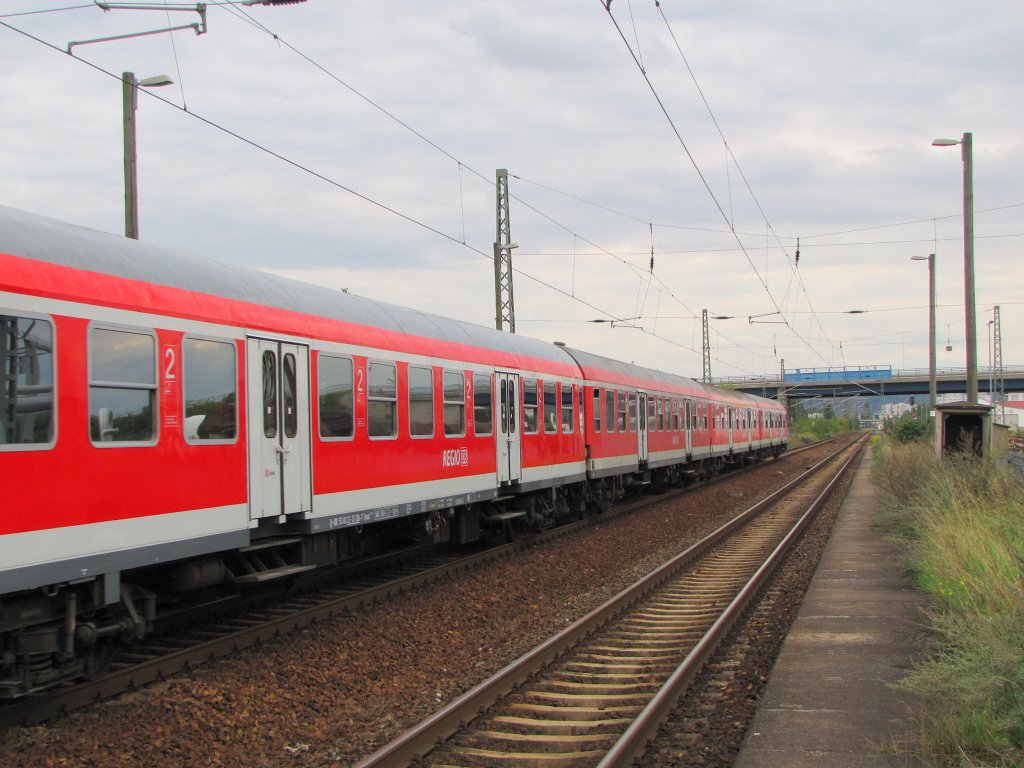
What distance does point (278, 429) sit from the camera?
8820mm

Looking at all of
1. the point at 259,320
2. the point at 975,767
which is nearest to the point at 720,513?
the point at 259,320

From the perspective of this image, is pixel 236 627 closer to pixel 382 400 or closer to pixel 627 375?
pixel 382 400

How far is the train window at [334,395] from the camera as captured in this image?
9523 millimetres

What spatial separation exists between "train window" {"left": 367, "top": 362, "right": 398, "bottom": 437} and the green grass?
5.78 meters

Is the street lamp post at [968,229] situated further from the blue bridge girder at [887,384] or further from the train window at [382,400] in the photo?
the blue bridge girder at [887,384]

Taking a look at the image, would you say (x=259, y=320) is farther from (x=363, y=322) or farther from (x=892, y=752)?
(x=892, y=752)

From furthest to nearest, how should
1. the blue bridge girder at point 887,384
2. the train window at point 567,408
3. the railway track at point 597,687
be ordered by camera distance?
1. the blue bridge girder at point 887,384
2. the train window at point 567,408
3. the railway track at point 597,687

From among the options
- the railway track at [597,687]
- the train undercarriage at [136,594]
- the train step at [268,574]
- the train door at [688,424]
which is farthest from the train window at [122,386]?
the train door at [688,424]

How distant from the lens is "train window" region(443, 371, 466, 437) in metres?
12.6

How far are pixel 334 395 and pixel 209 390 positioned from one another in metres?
2.00

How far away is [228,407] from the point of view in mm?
8125

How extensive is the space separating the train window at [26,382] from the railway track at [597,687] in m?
2.91

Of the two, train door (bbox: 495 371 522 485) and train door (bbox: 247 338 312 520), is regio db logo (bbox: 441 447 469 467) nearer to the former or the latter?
train door (bbox: 495 371 522 485)

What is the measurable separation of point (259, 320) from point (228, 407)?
0.96m
